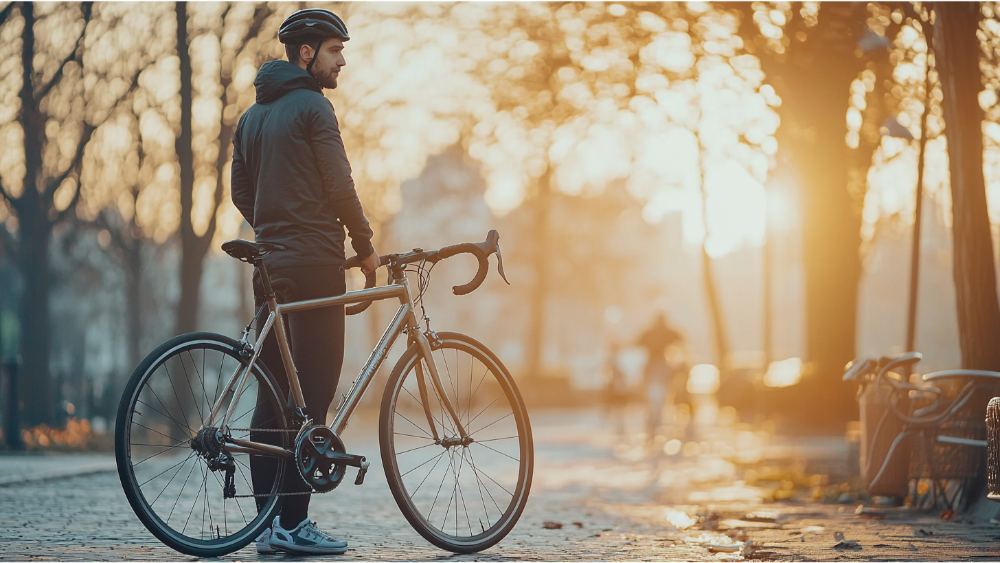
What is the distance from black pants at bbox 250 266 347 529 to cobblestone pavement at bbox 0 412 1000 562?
30 centimetres

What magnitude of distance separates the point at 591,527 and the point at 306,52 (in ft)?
10.4

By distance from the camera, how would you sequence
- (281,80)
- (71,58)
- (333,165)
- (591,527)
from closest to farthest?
(333,165) → (281,80) → (591,527) → (71,58)

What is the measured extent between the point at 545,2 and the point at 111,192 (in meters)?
12.0

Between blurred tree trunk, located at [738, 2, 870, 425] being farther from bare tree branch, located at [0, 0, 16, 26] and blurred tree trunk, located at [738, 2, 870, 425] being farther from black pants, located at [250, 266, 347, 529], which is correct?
black pants, located at [250, 266, 347, 529]

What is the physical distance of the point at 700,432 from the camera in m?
22.6

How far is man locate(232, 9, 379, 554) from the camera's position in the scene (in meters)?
4.96

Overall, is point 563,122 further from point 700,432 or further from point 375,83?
point 700,432

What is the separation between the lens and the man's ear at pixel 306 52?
A: 202 inches

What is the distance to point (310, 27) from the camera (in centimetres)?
507

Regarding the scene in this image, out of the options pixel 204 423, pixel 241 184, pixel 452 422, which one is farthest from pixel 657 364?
pixel 204 423

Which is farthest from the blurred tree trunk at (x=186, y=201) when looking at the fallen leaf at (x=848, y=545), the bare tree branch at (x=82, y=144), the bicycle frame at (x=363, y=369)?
the fallen leaf at (x=848, y=545)

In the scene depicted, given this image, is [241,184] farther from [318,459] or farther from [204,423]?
[318,459]

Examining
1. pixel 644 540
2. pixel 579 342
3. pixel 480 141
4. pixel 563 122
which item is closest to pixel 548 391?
pixel 480 141

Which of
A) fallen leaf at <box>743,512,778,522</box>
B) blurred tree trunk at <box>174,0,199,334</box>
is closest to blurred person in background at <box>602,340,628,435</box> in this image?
blurred tree trunk at <box>174,0,199,334</box>
